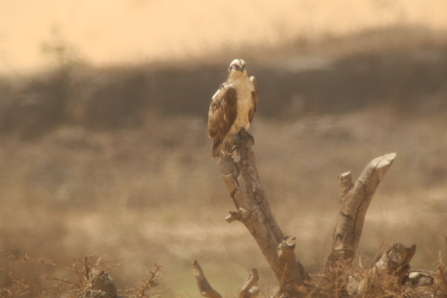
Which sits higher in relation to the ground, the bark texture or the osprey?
the osprey

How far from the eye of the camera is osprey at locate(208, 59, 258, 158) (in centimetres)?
240

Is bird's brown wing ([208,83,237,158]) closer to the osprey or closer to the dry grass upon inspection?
the osprey

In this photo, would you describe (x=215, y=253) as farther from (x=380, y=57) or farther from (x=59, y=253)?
(x=380, y=57)

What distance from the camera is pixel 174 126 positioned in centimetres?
375

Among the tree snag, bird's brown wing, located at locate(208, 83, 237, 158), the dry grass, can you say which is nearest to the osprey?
bird's brown wing, located at locate(208, 83, 237, 158)

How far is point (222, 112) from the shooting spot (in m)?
2.42

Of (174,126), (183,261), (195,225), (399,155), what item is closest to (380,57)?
(399,155)

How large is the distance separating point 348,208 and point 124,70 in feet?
8.02

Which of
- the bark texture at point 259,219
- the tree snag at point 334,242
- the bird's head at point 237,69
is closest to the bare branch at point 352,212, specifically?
the tree snag at point 334,242

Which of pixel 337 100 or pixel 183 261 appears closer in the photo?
pixel 183 261

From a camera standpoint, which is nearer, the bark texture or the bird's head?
the bark texture

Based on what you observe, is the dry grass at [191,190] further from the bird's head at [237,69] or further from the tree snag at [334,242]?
the bird's head at [237,69]

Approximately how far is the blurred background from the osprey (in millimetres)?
1182

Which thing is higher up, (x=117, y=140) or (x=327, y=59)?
(x=327, y=59)
